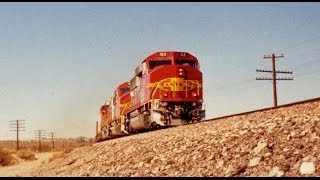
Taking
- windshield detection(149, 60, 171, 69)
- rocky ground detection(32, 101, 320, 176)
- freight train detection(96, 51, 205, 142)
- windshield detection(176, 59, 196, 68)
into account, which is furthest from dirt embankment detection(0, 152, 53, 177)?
windshield detection(176, 59, 196, 68)

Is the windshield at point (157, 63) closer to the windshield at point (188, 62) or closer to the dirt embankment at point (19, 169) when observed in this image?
the windshield at point (188, 62)

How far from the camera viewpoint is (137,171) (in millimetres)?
8000

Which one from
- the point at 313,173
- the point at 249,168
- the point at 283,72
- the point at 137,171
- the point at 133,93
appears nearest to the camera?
the point at 313,173

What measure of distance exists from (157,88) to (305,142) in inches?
584

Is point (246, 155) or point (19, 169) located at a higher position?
point (246, 155)

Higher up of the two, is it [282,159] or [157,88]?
[157,88]

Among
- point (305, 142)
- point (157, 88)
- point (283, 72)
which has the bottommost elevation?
point (305, 142)

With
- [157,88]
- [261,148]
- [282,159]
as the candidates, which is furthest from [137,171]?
[157,88]

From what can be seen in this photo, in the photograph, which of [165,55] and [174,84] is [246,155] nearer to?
[174,84]

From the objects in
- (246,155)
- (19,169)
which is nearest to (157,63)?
(19,169)

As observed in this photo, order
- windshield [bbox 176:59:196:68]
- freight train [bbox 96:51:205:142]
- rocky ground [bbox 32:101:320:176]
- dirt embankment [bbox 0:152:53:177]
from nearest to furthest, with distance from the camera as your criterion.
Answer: rocky ground [bbox 32:101:320:176] < dirt embankment [bbox 0:152:53:177] < freight train [bbox 96:51:205:142] < windshield [bbox 176:59:196:68]

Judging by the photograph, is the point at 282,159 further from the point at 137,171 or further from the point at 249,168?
the point at 137,171

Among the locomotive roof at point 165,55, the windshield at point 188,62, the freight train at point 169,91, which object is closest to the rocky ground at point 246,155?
the freight train at point 169,91

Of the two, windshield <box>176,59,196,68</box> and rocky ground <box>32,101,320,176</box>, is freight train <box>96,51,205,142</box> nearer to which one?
windshield <box>176,59,196,68</box>
